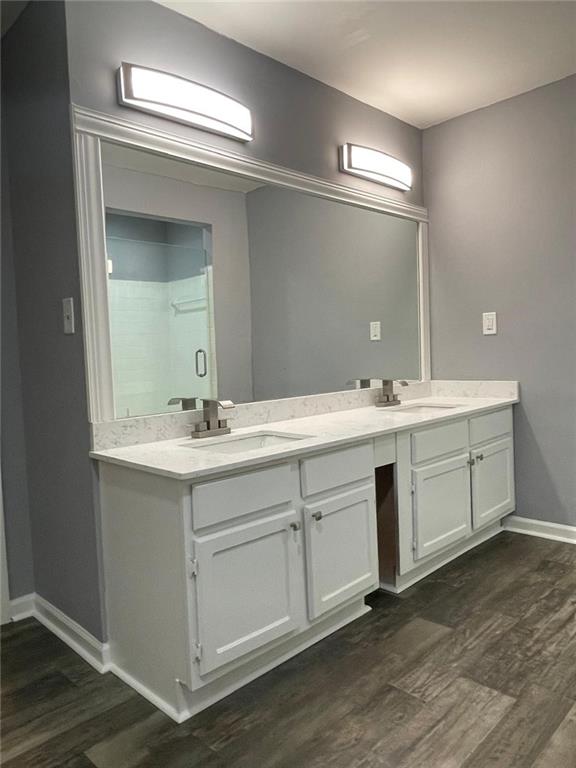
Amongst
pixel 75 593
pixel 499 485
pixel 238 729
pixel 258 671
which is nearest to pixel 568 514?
pixel 499 485

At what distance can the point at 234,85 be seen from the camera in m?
2.29

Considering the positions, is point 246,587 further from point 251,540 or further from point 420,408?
point 420,408

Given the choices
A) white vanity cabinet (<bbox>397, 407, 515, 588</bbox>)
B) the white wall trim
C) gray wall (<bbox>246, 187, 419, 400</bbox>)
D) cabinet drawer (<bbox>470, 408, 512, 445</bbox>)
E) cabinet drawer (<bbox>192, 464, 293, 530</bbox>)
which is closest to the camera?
cabinet drawer (<bbox>192, 464, 293, 530</bbox>)

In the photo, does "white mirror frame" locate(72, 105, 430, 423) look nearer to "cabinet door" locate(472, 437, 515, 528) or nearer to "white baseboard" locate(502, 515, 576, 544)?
"cabinet door" locate(472, 437, 515, 528)

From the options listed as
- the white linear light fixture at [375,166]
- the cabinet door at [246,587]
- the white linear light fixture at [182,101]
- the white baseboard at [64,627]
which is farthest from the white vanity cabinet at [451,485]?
the white linear light fixture at [182,101]

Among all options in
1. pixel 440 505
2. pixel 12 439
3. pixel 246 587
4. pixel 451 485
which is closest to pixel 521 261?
pixel 451 485

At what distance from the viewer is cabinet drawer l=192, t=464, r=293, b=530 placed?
1611mm

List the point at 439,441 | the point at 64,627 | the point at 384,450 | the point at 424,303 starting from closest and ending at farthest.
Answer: the point at 64,627 → the point at 384,450 → the point at 439,441 → the point at 424,303

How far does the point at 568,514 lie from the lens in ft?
9.64

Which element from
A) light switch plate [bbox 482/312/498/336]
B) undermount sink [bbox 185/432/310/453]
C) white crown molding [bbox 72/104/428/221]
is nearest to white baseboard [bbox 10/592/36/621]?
undermount sink [bbox 185/432/310/453]

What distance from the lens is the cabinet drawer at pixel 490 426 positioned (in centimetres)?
277

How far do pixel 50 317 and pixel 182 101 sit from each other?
92 centimetres

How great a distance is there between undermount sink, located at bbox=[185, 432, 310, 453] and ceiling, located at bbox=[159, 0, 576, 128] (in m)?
1.58

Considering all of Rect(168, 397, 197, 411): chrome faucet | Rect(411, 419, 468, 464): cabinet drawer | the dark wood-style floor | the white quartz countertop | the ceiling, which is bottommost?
the dark wood-style floor
